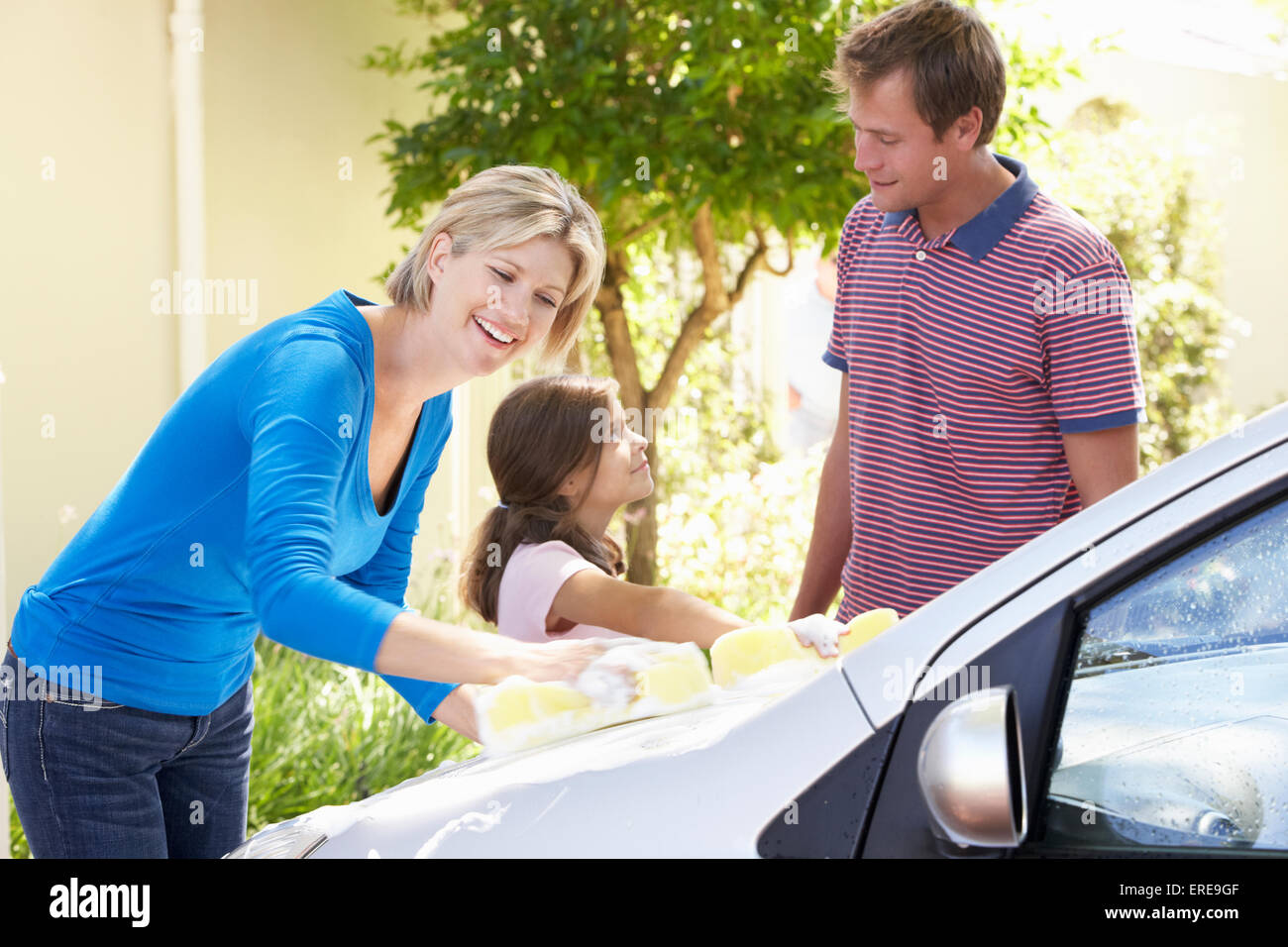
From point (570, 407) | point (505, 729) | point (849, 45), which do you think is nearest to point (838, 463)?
point (570, 407)

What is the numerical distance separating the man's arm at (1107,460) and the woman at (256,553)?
104cm

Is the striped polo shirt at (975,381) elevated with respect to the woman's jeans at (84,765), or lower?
elevated

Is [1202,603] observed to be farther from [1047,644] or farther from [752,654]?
[752,654]

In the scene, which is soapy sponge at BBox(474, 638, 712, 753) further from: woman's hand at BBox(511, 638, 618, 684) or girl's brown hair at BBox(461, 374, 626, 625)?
girl's brown hair at BBox(461, 374, 626, 625)

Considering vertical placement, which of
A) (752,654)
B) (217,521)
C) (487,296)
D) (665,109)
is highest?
(665,109)

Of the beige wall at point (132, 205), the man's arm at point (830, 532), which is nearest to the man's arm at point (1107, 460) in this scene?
the man's arm at point (830, 532)

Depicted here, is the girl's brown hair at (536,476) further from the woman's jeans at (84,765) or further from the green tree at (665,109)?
the green tree at (665,109)

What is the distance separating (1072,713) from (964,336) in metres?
1.28

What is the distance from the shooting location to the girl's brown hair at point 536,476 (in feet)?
9.29

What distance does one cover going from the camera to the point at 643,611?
258cm

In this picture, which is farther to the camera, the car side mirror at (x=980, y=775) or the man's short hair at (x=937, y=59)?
the man's short hair at (x=937, y=59)

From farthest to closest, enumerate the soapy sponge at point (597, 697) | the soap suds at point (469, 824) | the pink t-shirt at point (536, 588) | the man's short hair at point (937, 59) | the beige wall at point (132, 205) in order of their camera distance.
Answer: the beige wall at point (132, 205), the pink t-shirt at point (536, 588), the man's short hair at point (937, 59), the soapy sponge at point (597, 697), the soap suds at point (469, 824)

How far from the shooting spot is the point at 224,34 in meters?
5.09

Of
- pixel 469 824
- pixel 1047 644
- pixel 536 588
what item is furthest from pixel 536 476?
pixel 1047 644
